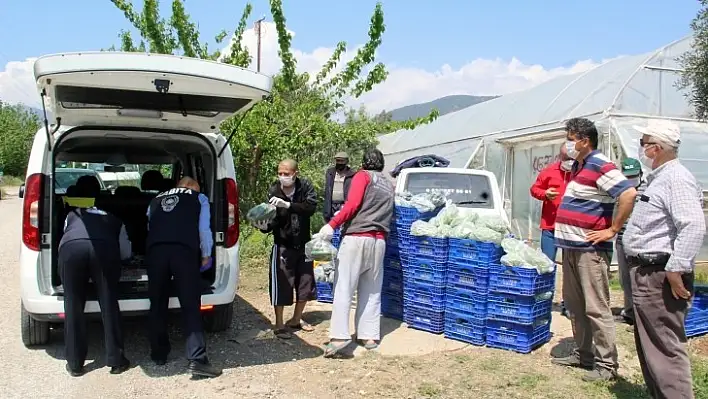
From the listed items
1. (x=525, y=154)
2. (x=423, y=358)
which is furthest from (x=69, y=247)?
(x=525, y=154)

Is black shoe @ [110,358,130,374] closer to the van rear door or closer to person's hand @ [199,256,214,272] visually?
person's hand @ [199,256,214,272]

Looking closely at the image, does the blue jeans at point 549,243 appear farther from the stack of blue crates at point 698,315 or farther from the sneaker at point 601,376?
the sneaker at point 601,376

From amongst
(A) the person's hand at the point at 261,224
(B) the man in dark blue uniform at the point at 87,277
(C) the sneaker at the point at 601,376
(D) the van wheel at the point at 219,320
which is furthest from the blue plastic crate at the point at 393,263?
(B) the man in dark blue uniform at the point at 87,277

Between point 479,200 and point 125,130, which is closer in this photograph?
point 125,130

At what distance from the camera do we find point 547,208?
7117mm

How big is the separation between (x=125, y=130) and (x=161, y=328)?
186 cm

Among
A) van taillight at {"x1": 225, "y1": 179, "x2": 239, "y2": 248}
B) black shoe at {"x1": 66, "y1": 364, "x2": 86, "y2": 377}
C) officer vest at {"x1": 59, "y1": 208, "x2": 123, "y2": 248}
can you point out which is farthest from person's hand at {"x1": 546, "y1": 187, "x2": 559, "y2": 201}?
black shoe at {"x1": 66, "y1": 364, "x2": 86, "y2": 377}

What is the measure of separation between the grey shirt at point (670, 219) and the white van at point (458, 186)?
16.2 feet

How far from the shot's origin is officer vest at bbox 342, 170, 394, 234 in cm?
564

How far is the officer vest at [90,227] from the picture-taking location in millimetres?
4914

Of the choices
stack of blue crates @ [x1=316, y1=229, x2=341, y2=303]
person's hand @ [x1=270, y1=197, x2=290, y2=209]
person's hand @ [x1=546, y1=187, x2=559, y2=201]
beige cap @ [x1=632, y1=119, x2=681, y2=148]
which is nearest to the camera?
beige cap @ [x1=632, y1=119, x2=681, y2=148]

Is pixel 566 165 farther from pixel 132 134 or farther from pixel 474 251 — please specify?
pixel 132 134

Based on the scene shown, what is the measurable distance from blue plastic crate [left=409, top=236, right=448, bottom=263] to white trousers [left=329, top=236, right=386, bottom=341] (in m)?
0.60

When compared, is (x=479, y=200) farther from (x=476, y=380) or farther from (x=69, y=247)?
(x=69, y=247)
